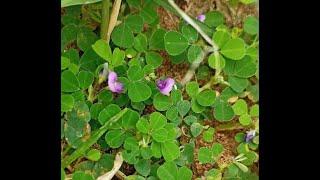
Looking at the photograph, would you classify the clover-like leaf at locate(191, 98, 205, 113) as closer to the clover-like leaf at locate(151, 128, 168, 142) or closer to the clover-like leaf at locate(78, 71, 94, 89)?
the clover-like leaf at locate(151, 128, 168, 142)

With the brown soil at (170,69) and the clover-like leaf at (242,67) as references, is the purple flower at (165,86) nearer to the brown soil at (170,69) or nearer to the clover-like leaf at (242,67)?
the brown soil at (170,69)

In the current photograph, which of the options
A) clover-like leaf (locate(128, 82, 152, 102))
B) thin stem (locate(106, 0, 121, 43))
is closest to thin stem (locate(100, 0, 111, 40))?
thin stem (locate(106, 0, 121, 43))

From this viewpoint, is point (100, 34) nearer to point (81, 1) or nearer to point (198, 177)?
point (81, 1)

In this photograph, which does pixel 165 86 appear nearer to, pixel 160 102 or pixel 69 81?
pixel 160 102

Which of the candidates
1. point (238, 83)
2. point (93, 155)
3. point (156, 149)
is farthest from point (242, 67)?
point (93, 155)

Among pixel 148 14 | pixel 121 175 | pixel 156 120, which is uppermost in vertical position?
pixel 148 14

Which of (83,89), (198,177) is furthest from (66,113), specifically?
(198,177)
